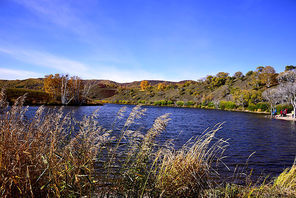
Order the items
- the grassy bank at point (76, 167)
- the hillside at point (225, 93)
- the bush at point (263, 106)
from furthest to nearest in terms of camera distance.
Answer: the hillside at point (225, 93) → the bush at point (263, 106) → the grassy bank at point (76, 167)

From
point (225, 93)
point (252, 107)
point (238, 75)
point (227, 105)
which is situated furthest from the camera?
point (238, 75)

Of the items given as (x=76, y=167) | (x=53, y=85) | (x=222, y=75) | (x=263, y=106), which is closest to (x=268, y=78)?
(x=263, y=106)

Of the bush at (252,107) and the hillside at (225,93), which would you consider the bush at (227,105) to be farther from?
the bush at (252,107)

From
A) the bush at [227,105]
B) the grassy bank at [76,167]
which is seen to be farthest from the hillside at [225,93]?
the grassy bank at [76,167]

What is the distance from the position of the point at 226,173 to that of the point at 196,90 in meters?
73.9

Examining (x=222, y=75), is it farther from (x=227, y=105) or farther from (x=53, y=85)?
(x=53, y=85)

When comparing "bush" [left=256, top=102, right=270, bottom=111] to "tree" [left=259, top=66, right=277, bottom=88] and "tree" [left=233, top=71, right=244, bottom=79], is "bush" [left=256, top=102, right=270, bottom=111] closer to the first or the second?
"tree" [left=259, top=66, right=277, bottom=88]

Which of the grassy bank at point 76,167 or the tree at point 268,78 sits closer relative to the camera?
the grassy bank at point 76,167

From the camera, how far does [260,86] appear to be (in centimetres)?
5781

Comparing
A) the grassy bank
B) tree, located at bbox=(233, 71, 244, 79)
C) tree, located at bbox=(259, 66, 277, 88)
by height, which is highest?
tree, located at bbox=(233, 71, 244, 79)

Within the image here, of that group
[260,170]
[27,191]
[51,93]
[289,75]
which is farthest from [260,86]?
[27,191]

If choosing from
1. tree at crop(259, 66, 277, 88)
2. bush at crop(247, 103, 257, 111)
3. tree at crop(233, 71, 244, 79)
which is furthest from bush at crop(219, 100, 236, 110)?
tree at crop(233, 71, 244, 79)

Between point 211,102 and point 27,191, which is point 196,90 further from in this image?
point 27,191

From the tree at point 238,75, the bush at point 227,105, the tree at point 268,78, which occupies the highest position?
the tree at point 238,75
